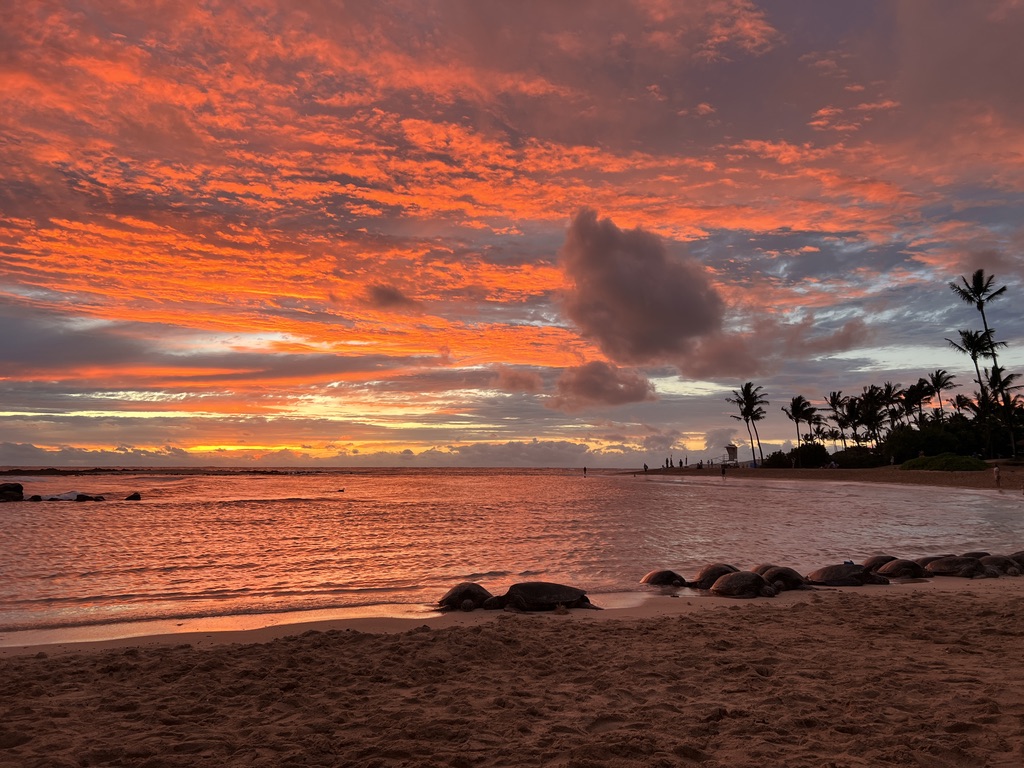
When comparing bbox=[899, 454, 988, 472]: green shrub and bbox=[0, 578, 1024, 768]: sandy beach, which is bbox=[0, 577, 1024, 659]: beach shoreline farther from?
bbox=[899, 454, 988, 472]: green shrub

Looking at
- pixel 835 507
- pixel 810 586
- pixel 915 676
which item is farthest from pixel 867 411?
pixel 915 676

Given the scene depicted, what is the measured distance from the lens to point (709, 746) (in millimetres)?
4520

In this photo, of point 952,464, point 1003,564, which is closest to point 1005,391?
point 952,464

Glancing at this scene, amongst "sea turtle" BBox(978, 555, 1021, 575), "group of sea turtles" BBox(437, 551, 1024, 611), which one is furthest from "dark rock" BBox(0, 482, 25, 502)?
"sea turtle" BBox(978, 555, 1021, 575)

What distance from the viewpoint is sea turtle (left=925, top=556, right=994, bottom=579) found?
1245cm

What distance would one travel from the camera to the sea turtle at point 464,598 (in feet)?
32.4

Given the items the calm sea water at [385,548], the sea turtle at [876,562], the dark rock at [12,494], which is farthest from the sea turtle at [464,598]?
the dark rock at [12,494]

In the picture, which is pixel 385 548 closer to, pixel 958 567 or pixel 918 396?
pixel 958 567

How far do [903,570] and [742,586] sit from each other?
4.01 m

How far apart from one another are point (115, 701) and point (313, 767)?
2463mm

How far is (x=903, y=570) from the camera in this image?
1260cm

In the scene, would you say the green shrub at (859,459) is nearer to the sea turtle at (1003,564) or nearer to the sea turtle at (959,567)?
the sea turtle at (1003,564)

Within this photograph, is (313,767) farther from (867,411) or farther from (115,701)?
(867,411)

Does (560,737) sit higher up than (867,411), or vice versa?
(867,411)
